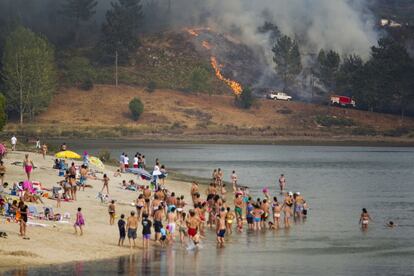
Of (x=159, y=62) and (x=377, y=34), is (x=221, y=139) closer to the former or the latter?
(x=159, y=62)

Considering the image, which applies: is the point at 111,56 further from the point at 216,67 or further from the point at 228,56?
the point at 228,56

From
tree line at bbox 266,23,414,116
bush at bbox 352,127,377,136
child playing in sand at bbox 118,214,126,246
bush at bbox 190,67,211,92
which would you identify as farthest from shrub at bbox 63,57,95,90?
child playing in sand at bbox 118,214,126,246

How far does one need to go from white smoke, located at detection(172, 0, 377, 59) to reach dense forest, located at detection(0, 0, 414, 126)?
188 cm

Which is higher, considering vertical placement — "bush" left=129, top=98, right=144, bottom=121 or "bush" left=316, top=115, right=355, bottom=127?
"bush" left=129, top=98, right=144, bottom=121

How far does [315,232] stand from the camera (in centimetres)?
5409

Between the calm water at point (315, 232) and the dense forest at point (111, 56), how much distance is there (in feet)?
83.2

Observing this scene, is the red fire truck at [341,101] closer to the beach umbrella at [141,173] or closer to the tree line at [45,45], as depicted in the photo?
the tree line at [45,45]

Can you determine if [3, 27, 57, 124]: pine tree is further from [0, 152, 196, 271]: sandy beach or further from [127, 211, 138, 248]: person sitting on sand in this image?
[127, 211, 138, 248]: person sitting on sand

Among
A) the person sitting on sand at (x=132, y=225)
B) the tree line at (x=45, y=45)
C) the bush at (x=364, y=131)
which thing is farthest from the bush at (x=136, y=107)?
the person sitting on sand at (x=132, y=225)

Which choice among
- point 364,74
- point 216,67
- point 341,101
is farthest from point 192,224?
point 216,67

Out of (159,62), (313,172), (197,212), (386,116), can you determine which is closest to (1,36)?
(159,62)

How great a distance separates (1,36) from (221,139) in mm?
37564

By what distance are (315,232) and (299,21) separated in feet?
456

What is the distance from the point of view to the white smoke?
18400 centimetres
